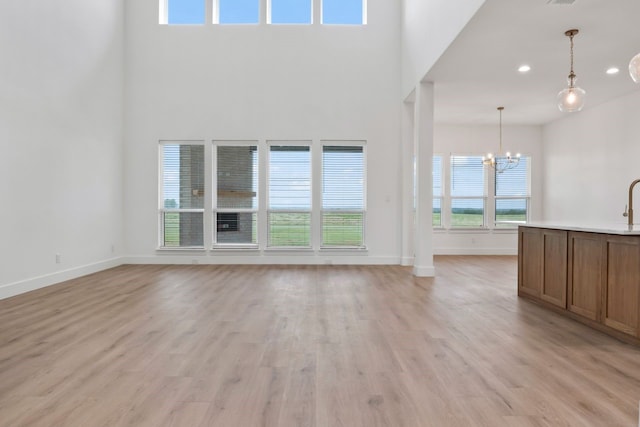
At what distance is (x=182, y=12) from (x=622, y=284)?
825 cm

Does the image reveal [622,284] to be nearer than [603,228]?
Yes

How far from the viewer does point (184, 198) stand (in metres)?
7.54

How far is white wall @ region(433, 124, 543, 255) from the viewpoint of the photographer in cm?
929

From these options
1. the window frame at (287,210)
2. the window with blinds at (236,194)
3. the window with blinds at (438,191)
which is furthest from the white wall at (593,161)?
the window with blinds at (236,194)

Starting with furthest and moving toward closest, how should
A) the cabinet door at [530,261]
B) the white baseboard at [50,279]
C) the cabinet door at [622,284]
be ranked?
the white baseboard at [50,279] < the cabinet door at [530,261] < the cabinet door at [622,284]

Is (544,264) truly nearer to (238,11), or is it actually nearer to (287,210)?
(287,210)

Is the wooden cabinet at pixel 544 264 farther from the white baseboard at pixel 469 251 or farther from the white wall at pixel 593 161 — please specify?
the white baseboard at pixel 469 251

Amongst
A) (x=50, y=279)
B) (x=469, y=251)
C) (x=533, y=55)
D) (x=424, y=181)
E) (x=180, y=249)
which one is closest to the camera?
(x=533, y=55)

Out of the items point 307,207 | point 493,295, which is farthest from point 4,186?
point 493,295

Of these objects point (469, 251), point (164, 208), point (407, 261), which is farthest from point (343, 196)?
point (469, 251)

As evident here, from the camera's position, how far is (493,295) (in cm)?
489

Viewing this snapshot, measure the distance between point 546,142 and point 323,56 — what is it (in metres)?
5.84

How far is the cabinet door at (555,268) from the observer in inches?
157

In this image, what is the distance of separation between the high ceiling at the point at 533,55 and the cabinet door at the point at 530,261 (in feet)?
7.56
